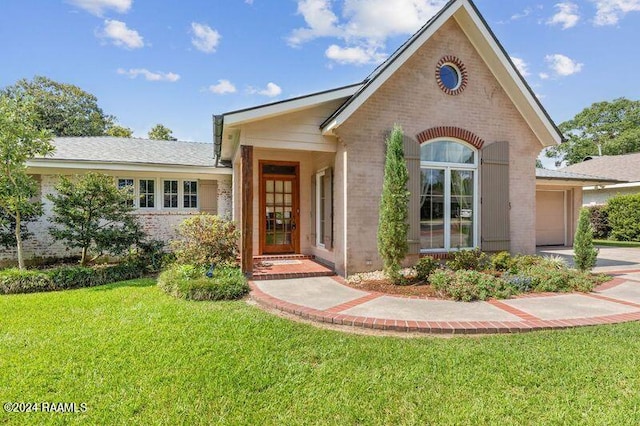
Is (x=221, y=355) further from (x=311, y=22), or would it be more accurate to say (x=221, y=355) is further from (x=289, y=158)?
(x=311, y=22)

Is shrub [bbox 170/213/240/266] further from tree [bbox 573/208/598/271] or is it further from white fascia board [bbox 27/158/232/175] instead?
tree [bbox 573/208/598/271]

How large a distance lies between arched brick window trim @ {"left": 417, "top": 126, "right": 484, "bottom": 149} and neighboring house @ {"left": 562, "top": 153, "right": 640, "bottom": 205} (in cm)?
1589

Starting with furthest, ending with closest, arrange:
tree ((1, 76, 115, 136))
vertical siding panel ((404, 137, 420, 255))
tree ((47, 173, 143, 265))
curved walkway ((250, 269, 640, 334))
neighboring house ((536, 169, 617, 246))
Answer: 1. tree ((1, 76, 115, 136))
2. neighboring house ((536, 169, 617, 246))
3. tree ((47, 173, 143, 265))
4. vertical siding panel ((404, 137, 420, 255))
5. curved walkway ((250, 269, 640, 334))

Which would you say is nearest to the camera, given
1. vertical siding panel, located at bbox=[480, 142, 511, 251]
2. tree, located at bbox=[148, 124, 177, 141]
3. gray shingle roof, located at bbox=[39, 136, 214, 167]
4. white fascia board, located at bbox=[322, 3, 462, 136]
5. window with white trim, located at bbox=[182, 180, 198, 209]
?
white fascia board, located at bbox=[322, 3, 462, 136]

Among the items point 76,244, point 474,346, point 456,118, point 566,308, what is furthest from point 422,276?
point 76,244

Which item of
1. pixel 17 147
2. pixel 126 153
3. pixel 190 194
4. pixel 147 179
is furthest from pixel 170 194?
pixel 17 147

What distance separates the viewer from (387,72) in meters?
8.02

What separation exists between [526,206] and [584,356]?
22.6 feet

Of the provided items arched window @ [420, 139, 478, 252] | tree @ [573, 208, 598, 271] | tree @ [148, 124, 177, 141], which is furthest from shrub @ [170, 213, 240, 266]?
tree @ [148, 124, 177, 141]

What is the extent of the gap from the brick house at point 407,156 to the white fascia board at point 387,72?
3 cm

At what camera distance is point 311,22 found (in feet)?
41.7

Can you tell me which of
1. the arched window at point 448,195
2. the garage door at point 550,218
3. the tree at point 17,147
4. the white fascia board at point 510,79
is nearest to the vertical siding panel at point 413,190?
the arched window at point 448,195

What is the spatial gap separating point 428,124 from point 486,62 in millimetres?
2650

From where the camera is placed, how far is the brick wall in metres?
8.17
